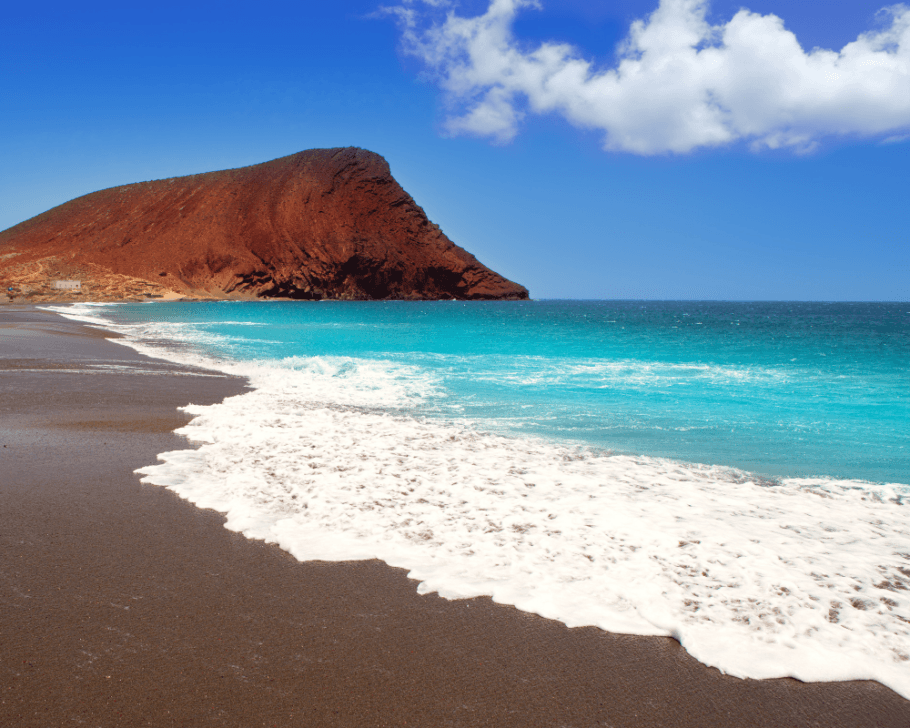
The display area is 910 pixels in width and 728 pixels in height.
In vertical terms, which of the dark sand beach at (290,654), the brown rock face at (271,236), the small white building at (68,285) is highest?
the brown rock face at (271,236)

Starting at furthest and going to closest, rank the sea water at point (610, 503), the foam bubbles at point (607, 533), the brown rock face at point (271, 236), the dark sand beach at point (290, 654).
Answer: the brown rock face at point (271, 236) < the sea water at point (610, 503) < the foam bubbles at point (607, 533) < the dark sand beach at point (290, 654)

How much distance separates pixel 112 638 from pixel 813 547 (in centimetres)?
419

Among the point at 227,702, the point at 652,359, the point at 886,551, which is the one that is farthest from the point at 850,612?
the point at 652,359

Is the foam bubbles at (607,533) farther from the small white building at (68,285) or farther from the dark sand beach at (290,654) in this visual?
the small white building at (68,285)

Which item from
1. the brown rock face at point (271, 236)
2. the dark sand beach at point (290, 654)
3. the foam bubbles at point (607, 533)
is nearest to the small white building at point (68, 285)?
the brown rock face at point (271, 236)

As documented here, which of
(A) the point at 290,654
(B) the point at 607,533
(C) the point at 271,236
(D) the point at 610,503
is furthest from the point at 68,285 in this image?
(A) the point at 290,654

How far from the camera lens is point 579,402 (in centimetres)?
1095

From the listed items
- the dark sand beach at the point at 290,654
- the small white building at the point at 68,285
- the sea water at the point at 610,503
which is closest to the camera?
the dark sand beach at the point at 290,654

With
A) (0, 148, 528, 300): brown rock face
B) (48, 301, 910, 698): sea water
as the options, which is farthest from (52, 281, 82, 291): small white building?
(48, 301, 910, 698): sea water

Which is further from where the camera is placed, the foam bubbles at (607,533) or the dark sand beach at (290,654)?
the foam bubbles at (607,533)

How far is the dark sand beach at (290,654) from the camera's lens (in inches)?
90.1

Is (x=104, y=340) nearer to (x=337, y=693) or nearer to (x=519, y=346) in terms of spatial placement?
(x=519, y=346)

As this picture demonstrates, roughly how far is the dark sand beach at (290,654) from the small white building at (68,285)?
79193mm

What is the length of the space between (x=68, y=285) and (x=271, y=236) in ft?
108
